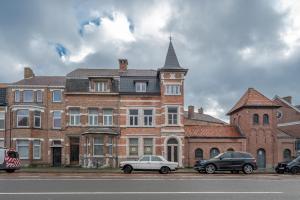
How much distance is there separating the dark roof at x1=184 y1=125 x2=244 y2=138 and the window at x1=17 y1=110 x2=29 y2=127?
1660cm

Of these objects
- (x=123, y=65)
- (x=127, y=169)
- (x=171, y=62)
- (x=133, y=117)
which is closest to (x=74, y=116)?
(x=133, y=117)

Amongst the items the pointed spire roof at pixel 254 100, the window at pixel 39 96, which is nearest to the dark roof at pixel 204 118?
the pointed spire roof at pixel 254 100

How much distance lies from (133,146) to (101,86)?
7068 millimetres

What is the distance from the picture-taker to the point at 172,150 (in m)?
43.7

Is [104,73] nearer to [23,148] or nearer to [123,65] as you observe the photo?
[123,65]

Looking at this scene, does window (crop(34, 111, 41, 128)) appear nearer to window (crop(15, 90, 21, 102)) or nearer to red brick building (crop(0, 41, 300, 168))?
red brick building (crop(0, 41, 300, 168))

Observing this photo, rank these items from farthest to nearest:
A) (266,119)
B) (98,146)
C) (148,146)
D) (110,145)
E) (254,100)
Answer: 1. (254,100)
2. (266,119)
3. (148,146)
4. (110,145)
5. (98,146)

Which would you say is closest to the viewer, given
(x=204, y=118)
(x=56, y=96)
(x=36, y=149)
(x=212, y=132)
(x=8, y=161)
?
(x=8, y=161)

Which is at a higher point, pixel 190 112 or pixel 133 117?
pixel 190 112

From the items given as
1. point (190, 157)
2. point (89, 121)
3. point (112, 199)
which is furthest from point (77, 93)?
point (112, 199)

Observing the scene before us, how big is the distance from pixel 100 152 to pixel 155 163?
1277 cm

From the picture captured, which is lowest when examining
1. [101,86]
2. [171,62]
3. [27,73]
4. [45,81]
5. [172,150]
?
[172,150]

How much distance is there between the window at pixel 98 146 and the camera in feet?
141

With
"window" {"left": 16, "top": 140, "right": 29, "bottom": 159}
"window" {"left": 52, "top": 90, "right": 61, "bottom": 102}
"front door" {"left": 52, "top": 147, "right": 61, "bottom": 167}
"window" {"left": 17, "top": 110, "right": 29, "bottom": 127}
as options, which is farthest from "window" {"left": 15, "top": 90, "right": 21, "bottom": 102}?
"front door" {"left": 52, "top": 147, "right": 61, "bottom": 167}
